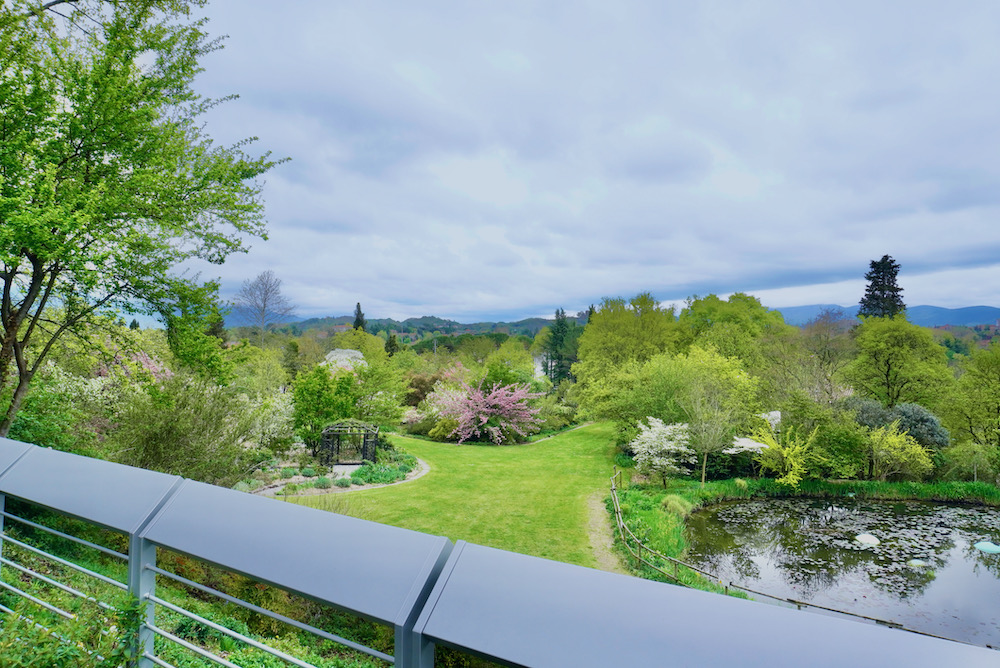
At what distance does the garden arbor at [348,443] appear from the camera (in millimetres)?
14039

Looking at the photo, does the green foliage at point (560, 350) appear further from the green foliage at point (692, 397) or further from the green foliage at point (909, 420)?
the green foliage at point (909, 420)

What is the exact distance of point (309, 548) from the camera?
3.79ft

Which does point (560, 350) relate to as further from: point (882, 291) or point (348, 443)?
point (348, 443)

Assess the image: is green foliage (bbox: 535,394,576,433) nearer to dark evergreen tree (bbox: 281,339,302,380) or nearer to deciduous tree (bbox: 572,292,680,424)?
deciduous tree (bbox: 572,292,680,424)

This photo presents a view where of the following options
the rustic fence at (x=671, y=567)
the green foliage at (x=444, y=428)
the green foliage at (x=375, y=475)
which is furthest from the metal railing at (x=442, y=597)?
the green foliage at (x=444, y=428)

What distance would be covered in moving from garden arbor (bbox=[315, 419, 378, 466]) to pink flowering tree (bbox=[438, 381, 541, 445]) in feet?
15.7

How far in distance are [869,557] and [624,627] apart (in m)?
12.0

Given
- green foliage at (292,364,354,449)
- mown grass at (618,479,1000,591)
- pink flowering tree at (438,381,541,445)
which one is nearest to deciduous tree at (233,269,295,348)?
pink flowering tree at (438,381,541,445)

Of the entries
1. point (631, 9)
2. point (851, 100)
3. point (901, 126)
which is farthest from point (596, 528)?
point (901, 126)

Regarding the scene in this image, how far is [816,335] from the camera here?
2538 cm

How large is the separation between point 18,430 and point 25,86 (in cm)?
405

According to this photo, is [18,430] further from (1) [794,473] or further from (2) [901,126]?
(2) [901,126]

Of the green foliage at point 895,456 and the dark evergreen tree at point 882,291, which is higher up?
the dark evergreen tree at point 882,291

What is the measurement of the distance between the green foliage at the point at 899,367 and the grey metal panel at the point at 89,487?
2285cm
